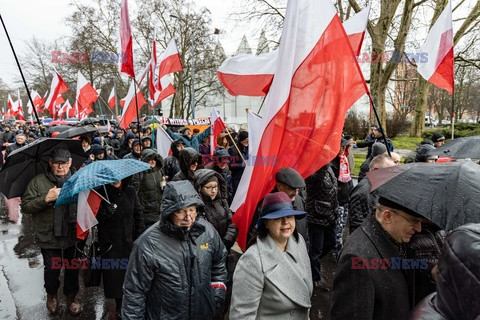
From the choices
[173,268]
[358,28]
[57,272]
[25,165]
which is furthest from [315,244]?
[25,165]

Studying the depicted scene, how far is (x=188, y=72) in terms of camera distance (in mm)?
33344

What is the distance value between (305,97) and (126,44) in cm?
402

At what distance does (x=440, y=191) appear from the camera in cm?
160

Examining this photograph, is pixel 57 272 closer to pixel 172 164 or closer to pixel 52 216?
pixel 52 216

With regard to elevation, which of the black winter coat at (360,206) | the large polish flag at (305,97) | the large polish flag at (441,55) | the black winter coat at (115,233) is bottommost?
the black winter coat at (115,233)

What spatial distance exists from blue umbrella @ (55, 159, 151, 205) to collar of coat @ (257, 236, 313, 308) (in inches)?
57.8

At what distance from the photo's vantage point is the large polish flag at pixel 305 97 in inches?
116

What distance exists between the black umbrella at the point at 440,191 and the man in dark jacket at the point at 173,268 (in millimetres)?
1273

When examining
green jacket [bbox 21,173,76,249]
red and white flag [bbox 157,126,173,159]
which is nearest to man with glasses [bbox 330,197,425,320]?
green jacket [bbox 21,173,76,249]

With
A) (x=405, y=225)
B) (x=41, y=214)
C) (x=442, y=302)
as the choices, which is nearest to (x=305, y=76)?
(x=405, y=225)

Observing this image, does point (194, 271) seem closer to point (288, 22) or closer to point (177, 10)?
point (288, 22)

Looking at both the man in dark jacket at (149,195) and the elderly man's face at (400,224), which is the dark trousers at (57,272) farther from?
the elderly man's face at (400,224)

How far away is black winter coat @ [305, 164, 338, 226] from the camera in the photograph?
162 inches

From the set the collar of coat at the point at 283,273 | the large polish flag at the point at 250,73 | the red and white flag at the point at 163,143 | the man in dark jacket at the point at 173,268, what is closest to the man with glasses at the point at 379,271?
the collar of coat at the point at 283,273
